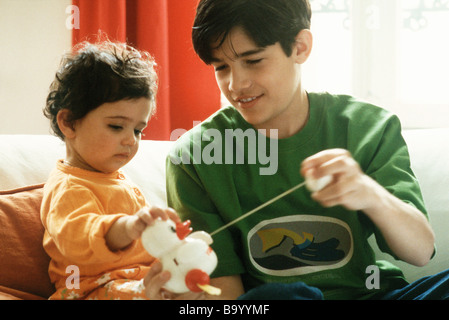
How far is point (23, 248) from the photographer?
1092mm

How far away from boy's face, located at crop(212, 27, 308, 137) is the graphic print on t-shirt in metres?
0.23

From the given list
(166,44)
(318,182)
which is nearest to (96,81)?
(318,182)

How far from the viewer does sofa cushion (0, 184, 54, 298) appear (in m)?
1.07

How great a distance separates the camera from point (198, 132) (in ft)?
3.77

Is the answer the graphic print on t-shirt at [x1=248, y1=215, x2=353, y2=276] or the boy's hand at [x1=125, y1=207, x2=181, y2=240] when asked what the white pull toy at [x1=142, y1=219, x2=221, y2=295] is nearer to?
the boy's hand at [x1=125, y1=207, x2=181, y2=240]

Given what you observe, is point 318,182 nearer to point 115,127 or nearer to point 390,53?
point 115,127

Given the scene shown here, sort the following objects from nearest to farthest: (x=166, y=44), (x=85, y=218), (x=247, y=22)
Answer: (x=85, y=218) → (x=247, y=22) → (x=166, y=44)

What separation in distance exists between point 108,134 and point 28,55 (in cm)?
120

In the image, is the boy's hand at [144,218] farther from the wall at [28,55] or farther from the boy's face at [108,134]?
the wall at [28,55]

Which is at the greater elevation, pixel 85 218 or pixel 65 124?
pixel 65 124

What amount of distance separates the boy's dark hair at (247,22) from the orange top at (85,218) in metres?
0.35

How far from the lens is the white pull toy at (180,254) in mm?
798

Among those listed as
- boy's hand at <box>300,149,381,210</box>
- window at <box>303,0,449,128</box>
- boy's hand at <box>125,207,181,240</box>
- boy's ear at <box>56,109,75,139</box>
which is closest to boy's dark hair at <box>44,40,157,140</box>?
boy's ear at <box>56,109,75,139</box>

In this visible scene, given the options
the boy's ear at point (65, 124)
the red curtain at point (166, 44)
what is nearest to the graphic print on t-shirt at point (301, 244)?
the boy's ear at point (65, 124)
